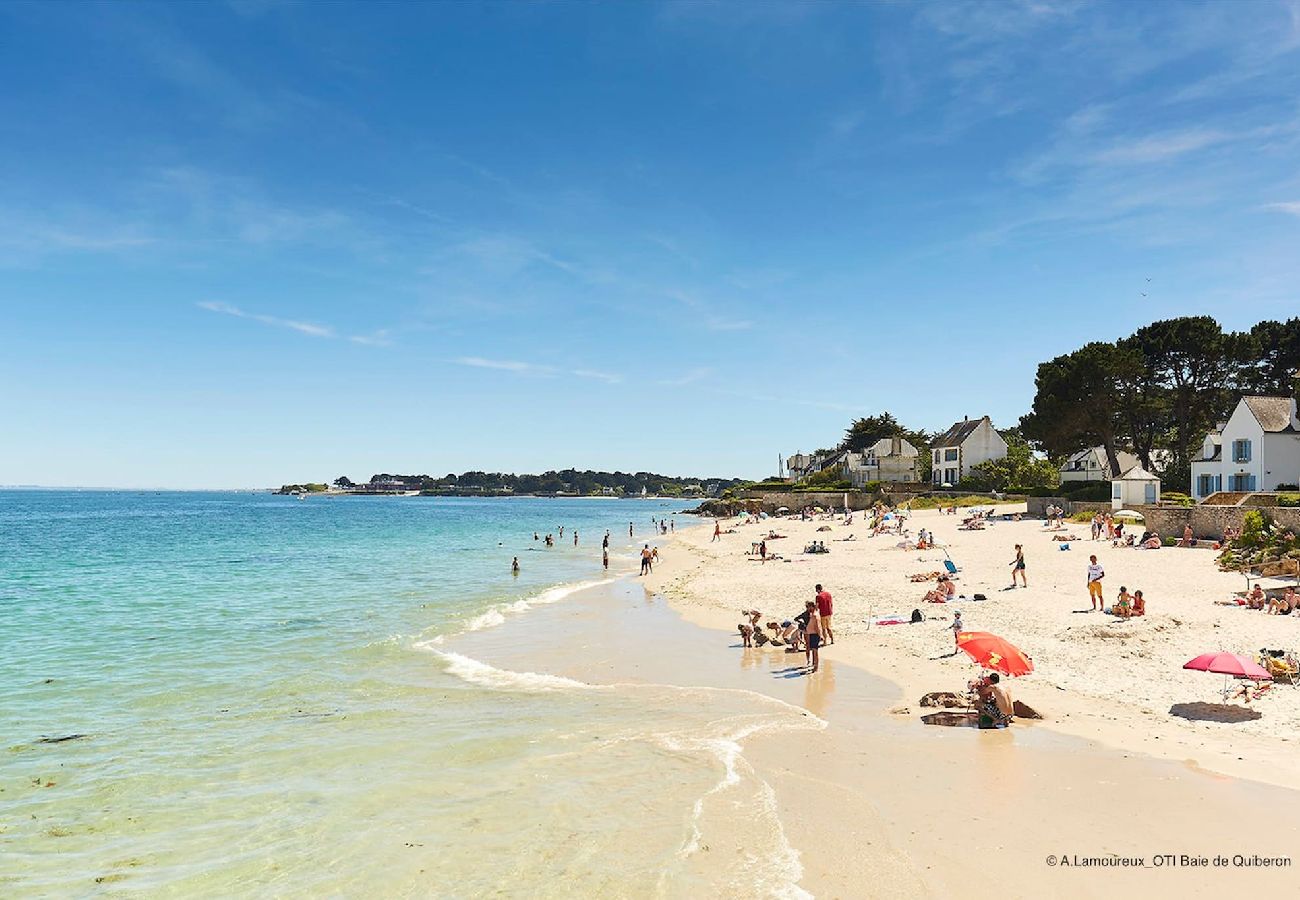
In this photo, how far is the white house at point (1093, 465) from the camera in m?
75.3

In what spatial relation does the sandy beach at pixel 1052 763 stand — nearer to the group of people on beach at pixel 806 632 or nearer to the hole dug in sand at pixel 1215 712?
the hole dug in sand at pixel 1215 712

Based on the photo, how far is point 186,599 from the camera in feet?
112

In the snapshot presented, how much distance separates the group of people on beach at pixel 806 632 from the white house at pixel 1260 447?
37.4 meters

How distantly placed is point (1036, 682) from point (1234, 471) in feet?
137

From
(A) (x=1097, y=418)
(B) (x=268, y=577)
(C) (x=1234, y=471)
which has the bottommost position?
(B) (x=268, y=577)

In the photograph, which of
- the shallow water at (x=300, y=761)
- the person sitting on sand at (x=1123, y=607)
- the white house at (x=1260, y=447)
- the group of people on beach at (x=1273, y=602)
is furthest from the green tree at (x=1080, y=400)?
the shallow water at (x=300, y=761)

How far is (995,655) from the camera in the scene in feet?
50.0

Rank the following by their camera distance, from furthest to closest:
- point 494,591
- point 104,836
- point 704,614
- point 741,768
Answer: point 494,591 → point 704,614 → point 741,768 → point 104,836

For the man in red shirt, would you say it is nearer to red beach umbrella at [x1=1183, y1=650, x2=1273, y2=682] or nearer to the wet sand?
the wet sand

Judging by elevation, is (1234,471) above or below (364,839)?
above

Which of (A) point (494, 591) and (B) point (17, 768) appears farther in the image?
(A) point (494, 591)

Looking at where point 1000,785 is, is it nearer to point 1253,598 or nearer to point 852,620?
point 852,620

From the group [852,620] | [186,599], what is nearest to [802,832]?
[852,620]

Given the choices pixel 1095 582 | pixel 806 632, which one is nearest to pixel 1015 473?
pixel 1095 582
